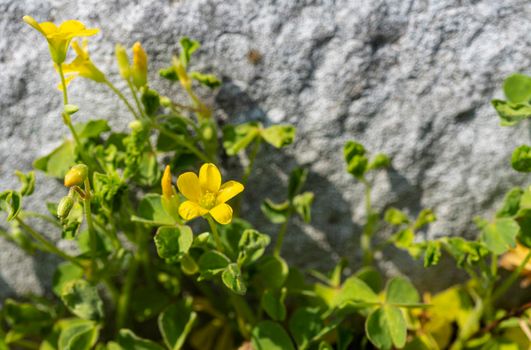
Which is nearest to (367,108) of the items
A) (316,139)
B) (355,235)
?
(316,139)

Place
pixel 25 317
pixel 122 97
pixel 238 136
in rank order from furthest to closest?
pixel 25 317 → pixel 238 136 → pixel 122 97

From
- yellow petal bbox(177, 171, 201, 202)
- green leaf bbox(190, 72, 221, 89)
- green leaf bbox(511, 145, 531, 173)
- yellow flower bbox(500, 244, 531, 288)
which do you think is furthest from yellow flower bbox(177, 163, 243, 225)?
yellow flower bbox(500, 244, 531, 288)

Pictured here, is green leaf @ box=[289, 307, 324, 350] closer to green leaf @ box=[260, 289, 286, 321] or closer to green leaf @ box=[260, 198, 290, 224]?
green leaf @ box=[260, 289, 286, 321]

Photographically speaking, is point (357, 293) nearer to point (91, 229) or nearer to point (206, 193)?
point (206, 193)

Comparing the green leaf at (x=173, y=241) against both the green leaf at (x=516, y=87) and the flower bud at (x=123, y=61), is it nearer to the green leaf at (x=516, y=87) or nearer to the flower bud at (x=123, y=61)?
the flower bud at (x=123, y=61)

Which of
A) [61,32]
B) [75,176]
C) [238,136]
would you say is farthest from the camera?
[238,136]

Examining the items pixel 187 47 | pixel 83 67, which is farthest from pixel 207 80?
pixel 83 67
